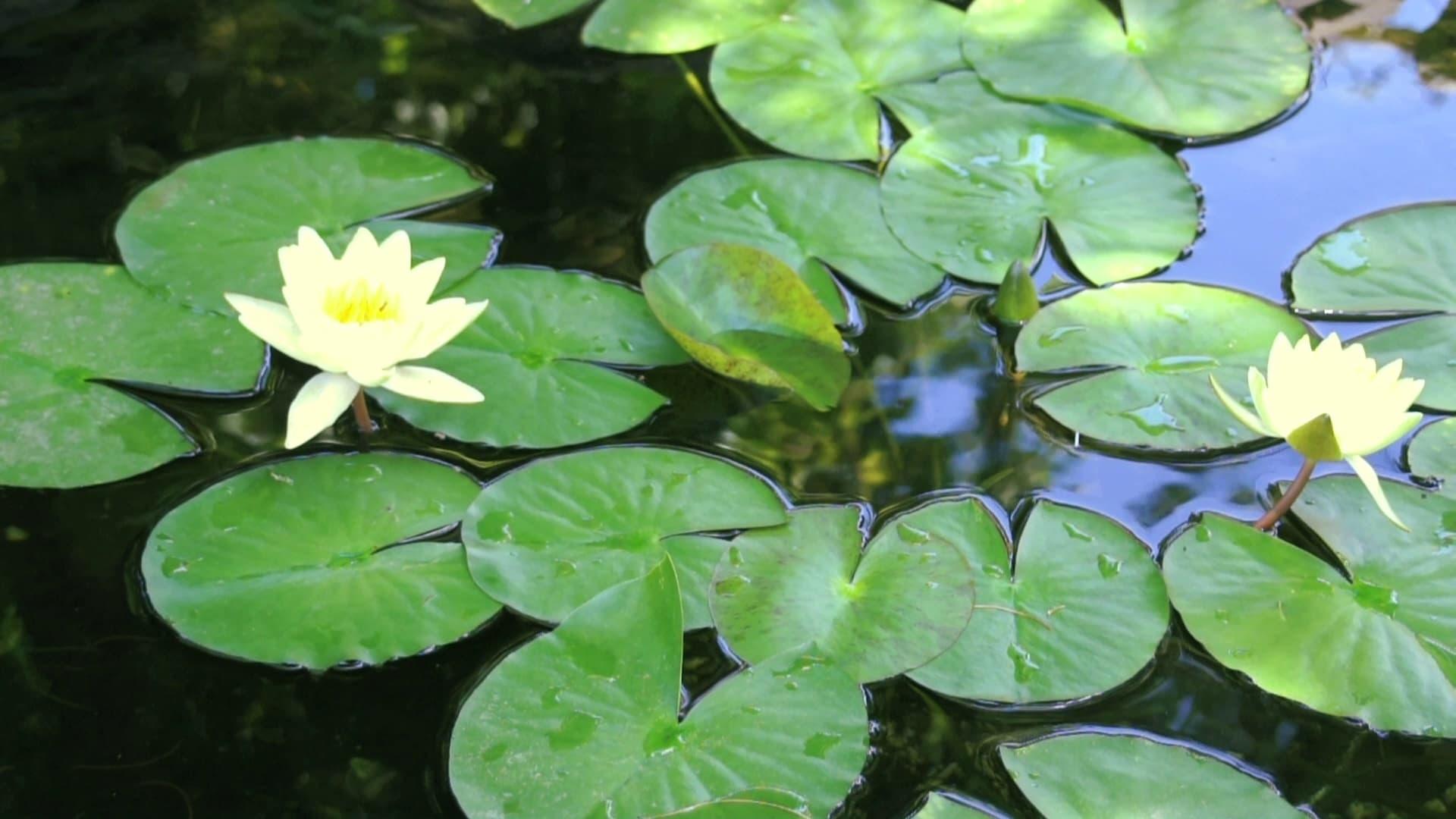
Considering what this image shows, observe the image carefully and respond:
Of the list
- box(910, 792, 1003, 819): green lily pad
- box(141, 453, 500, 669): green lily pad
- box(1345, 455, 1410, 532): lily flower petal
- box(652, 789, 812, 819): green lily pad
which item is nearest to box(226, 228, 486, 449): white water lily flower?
box(141, 453, 500, 669): green lily pad

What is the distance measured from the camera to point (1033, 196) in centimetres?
198

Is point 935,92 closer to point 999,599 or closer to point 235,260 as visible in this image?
point 999,599

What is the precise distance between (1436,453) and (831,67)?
1.18 m

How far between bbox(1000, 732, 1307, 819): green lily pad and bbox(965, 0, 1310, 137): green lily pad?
46.9 inches

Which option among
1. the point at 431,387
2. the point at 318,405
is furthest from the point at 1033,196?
the point at 318,405

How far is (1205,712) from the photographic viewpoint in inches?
54.1

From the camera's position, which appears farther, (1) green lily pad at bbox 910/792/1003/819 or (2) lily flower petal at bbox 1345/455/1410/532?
(2) lily flower petal at bbox 1345/455/1410/532

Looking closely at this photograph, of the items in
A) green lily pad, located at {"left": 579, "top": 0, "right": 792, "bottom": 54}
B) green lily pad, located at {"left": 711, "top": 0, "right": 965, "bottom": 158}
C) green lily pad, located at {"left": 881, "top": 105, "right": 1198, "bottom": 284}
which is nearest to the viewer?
green lily pad, located at {"left": 881, "top": 105, "right": 1198, "bottom": 284}

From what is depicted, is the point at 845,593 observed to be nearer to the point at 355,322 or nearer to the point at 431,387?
the point at 431,387

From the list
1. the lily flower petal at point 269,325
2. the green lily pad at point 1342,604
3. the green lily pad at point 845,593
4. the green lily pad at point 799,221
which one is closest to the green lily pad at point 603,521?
the green lily pad at point 845,593

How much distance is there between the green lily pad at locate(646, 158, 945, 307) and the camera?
1.87 metres

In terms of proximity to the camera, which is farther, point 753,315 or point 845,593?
point 753,315

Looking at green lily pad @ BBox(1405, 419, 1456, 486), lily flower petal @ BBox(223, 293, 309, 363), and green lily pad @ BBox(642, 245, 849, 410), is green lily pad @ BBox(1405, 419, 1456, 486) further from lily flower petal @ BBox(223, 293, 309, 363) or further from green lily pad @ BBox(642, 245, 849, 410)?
lily flower petal @ BBox(223, 293, 309, 363)

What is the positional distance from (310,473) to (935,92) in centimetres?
127
